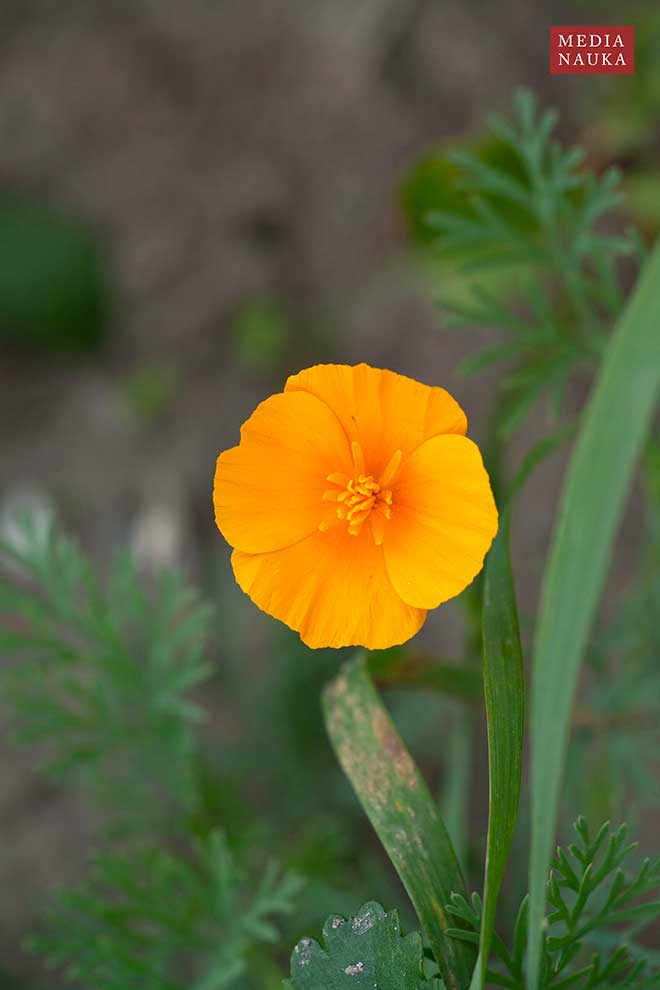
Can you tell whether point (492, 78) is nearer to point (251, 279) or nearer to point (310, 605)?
point (251, 279)

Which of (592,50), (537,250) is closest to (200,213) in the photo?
(592,50)

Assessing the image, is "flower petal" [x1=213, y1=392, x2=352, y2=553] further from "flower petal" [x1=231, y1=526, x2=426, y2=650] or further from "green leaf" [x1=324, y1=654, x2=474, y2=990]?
"green leaf" [x1=324, y1=654, x2=474, y2=990]

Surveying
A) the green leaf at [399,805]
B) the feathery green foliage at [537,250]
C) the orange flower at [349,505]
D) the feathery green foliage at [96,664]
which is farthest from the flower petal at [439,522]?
the feathery green foliage at [96,664]

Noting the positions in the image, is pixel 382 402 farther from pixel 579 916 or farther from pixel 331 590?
pixel 579 916

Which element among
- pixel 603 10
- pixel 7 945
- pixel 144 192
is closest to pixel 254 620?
pixel 7 945

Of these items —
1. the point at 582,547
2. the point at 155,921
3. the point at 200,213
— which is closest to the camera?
the point at 582,547
